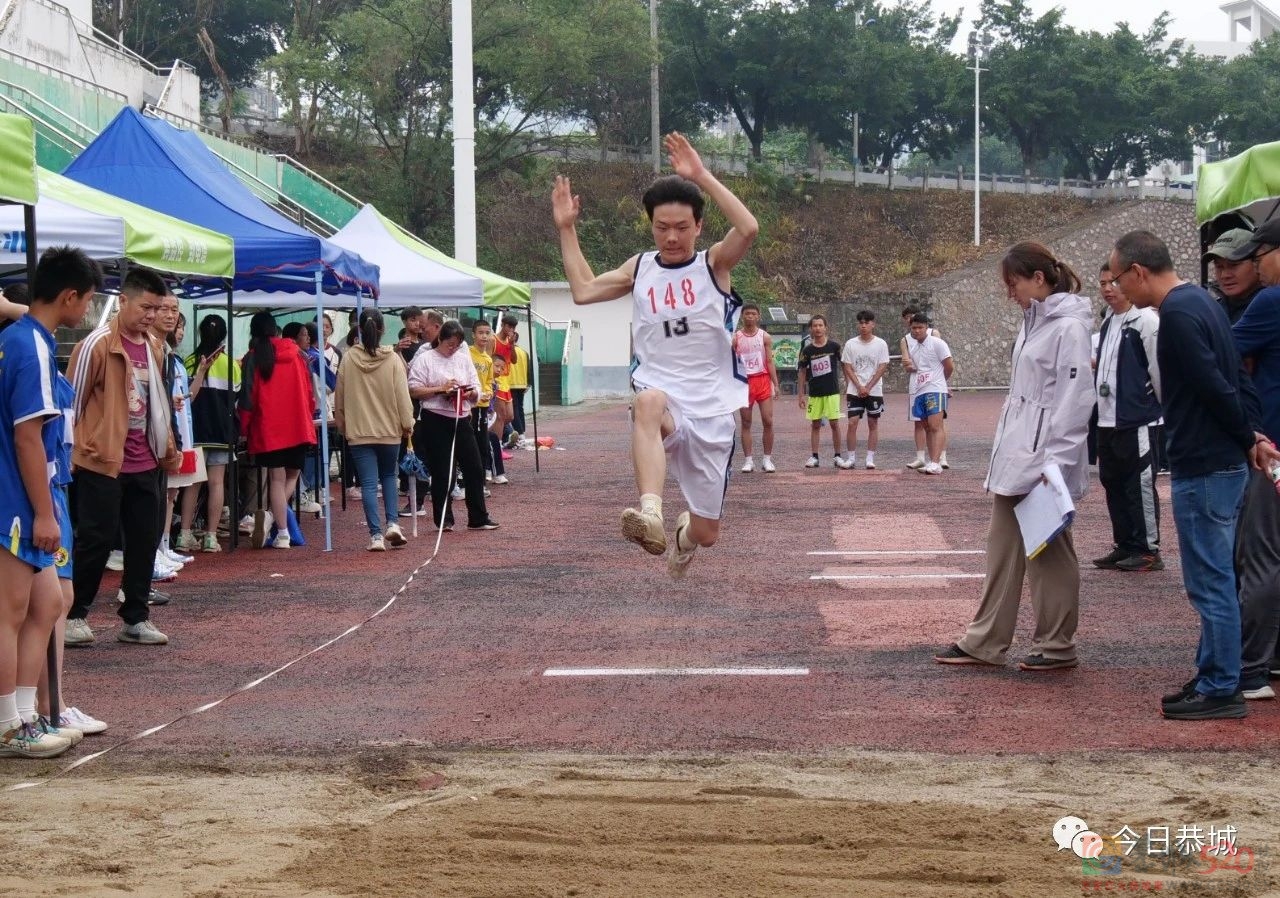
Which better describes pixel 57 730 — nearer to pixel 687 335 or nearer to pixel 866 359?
pixel 687 335

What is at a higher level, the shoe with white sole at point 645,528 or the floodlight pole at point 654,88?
the floodlight pole at point 654,88

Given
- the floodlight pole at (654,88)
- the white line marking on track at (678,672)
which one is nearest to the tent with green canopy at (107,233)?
the white line marking on track at (678,672)

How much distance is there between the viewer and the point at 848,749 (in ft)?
20.8

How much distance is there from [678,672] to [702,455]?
1467mm

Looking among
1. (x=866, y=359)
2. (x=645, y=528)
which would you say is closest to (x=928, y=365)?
(x=866, y=359)

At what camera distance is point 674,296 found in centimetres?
705

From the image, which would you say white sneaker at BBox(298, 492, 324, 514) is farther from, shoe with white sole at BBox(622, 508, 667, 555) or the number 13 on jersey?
shoe with white sole at BBox(622, 508, 667, 555)

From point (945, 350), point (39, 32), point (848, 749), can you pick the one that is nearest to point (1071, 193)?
point (39, 32)

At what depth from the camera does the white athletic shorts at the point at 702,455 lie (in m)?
7.16

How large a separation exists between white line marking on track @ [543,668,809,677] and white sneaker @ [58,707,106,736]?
7.56ft

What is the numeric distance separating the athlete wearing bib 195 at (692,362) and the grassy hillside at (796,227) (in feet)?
168

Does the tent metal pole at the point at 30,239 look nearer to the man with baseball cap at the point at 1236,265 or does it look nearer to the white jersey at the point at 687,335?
the white jersey at the point at 687,335

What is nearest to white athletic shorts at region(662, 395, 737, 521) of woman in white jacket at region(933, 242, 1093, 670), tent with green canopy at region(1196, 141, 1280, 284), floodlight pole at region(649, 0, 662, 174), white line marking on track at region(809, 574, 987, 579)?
woman in white jacket at region(933, 242, 1093, 670)

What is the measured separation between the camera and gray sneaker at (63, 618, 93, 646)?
897 cm
